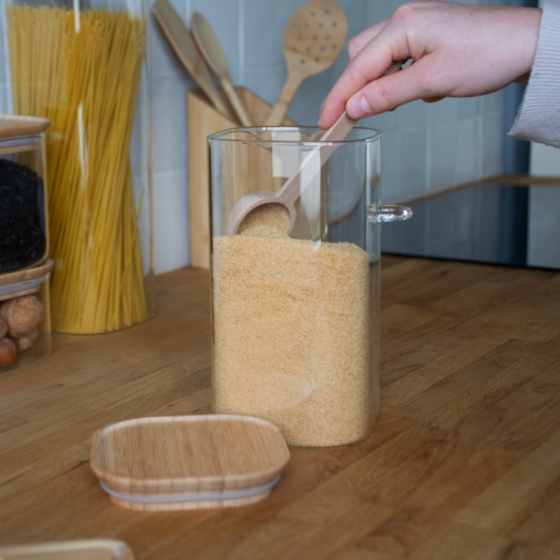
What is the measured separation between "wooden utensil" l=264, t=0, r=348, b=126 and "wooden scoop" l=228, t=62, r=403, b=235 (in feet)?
2.39

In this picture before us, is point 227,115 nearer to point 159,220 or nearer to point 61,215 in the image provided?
point 159,220

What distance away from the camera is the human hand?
0.54 m

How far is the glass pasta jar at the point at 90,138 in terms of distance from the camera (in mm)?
849

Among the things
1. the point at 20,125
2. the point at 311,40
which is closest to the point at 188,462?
the point at 20,125

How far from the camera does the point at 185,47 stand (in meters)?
1.16

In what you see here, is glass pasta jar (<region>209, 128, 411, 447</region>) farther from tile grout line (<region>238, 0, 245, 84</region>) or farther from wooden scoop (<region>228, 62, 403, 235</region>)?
tile grout line (<region>238, 0, 245, 84</region>)

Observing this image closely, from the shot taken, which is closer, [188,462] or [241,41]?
[188,462]

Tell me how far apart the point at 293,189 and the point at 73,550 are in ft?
0.94

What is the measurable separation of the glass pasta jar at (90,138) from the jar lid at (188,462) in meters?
0.39

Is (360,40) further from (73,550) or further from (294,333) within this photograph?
(73,550)

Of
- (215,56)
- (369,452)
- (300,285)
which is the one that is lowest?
(369,452)

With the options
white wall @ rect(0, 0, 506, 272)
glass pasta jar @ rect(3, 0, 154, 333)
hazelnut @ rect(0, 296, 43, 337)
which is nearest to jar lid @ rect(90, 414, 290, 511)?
hazelnut @ rect(0, 296, 43, 337)

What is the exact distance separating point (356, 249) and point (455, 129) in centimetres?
99

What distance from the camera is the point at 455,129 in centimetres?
148
